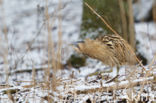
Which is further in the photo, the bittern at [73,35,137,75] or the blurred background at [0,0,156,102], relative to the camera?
the blurred background at [0,0,156,102]

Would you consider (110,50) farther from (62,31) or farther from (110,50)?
(62,31)

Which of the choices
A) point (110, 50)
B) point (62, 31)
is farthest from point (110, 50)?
point (62, 31)

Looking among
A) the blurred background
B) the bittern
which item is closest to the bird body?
the bittern

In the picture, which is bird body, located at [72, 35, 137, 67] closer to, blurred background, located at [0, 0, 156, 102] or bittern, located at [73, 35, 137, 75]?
bittern, located at [73, 35, 137, 75]

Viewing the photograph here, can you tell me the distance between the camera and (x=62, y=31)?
6234mm

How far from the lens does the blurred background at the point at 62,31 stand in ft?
11.0

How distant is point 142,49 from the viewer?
400 centimetres

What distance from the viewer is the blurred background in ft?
11.0

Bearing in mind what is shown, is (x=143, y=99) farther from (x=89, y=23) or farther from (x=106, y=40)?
(x=89, y=23)

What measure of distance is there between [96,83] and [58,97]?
378mm

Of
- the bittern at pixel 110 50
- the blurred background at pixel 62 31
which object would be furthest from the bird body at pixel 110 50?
the blurred background at pixel 62 31

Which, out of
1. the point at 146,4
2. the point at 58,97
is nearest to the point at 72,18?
the point at 146,4

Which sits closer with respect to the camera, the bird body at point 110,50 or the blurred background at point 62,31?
the bird body at point 110,50

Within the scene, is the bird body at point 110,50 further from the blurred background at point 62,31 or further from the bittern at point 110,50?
the blurred background at point 62,31
